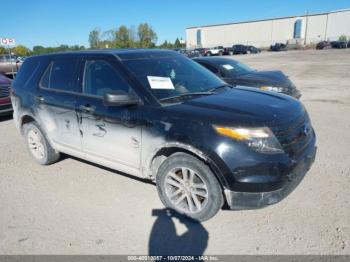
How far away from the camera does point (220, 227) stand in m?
3.07

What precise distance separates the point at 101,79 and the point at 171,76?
0.89 m

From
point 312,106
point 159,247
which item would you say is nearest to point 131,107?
point 159,247

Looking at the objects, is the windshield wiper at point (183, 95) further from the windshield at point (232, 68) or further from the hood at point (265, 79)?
the windshield at point (232, 68)

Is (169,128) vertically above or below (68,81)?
below

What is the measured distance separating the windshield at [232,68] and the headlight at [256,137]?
5060mm

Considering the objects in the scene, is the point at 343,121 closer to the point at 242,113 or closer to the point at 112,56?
the point at 242,113

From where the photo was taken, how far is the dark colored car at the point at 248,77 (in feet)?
23.2

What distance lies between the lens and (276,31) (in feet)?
303

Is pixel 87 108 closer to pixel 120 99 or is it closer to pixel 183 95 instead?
pixel 120 99

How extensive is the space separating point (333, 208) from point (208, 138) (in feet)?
5.61

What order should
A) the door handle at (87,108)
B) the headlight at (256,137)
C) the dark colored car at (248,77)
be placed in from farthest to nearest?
the dark colored car at (248,77), the door handle at (87,108), the headlight at (256,137)

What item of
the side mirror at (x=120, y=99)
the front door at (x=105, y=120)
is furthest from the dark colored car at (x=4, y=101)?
the side mirror at (x=120, y=99)

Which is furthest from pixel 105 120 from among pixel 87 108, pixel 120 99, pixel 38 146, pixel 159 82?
pixel 38 146

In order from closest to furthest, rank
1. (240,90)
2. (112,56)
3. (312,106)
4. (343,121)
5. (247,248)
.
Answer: (247,248) < (112,56) < (240,90) < (343,121) < (312,106)
